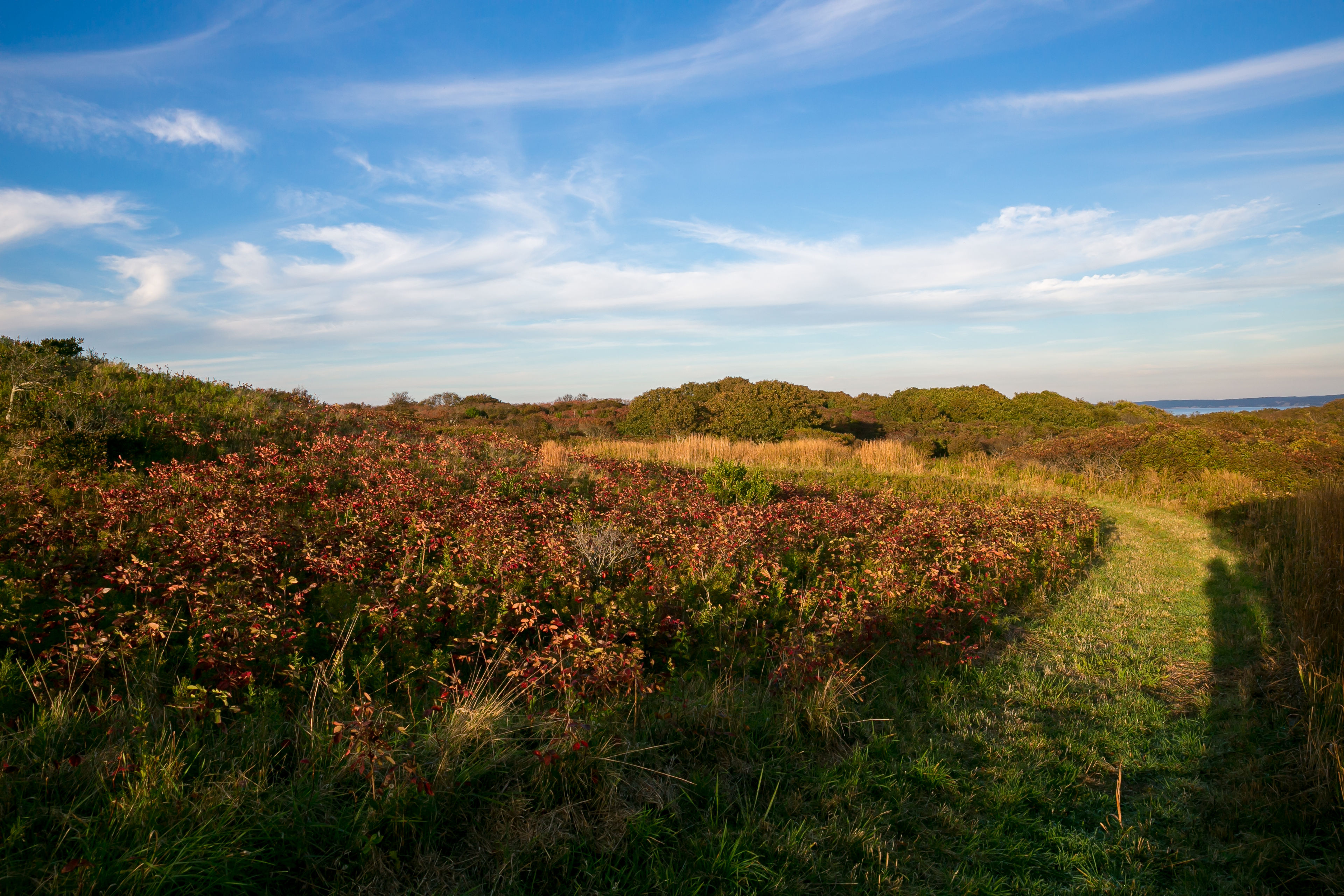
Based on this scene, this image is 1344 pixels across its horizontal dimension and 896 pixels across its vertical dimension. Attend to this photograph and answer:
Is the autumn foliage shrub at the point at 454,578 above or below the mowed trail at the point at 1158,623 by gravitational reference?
above

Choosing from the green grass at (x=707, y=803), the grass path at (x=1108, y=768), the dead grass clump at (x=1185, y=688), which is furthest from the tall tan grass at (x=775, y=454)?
the green grass at (x=707, y=803)

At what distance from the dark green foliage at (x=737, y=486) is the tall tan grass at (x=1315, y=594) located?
19.1 ft

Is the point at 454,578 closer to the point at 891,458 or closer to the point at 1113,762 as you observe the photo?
the point at 1113,762

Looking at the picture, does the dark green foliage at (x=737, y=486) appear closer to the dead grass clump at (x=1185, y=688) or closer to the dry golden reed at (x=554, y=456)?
the dry golden reed at (x=554, y=456)

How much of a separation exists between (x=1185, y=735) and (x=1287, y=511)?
772 cm

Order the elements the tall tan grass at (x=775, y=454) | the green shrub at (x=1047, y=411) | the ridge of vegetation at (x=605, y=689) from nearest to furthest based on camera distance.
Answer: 1. the ridge of vegetation at (x=605, y=689)
2. the tall tan grass at (x=775, y=454)
3. the green shrub at (x=1047, y=411)

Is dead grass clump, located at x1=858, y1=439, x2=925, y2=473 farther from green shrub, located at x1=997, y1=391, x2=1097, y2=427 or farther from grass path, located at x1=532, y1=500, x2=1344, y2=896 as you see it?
green shrub, located at x1=997, y1=391, x2=1097, y2=427

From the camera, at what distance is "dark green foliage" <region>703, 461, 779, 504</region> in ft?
32.7

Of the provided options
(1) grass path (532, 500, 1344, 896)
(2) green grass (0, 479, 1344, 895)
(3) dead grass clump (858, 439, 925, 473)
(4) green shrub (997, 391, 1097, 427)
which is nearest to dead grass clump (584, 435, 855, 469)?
(3) dead grass clump (858, 439, 925, 473)

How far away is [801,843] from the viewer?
2.63 meters

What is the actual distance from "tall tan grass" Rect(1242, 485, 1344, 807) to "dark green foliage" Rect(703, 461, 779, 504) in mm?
5814

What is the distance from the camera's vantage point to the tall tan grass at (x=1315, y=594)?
3.31 m

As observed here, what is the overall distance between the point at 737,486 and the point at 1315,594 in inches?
258

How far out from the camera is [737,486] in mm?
10219
